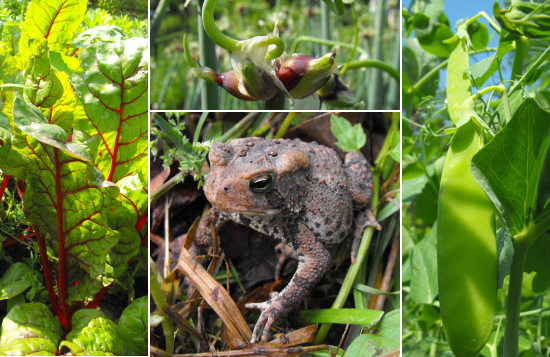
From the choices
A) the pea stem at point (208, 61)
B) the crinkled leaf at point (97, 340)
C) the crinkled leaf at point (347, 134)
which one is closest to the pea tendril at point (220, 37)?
the pea stem at point (208, 61)

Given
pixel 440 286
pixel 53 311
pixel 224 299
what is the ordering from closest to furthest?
pixel 440 286 → pixel 224 299 → pixel 53 311

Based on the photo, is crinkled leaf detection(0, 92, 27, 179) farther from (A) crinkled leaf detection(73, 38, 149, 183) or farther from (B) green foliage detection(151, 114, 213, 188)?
(B) green foliage detection(151, 114, 213, 188)

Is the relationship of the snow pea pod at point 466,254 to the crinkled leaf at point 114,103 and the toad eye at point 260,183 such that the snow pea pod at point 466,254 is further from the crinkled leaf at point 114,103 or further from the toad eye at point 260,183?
the crinkled leaf at point 114,103

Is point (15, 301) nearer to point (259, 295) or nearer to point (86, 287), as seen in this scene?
point (86, 287)

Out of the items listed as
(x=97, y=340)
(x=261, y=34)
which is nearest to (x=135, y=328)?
(x=97, y=340)

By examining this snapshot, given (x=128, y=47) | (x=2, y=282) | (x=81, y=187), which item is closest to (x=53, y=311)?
(x=2, y=282)

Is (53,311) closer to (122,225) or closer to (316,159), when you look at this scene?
(122,225)

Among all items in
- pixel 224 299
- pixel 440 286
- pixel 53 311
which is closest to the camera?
pixel 440 286
